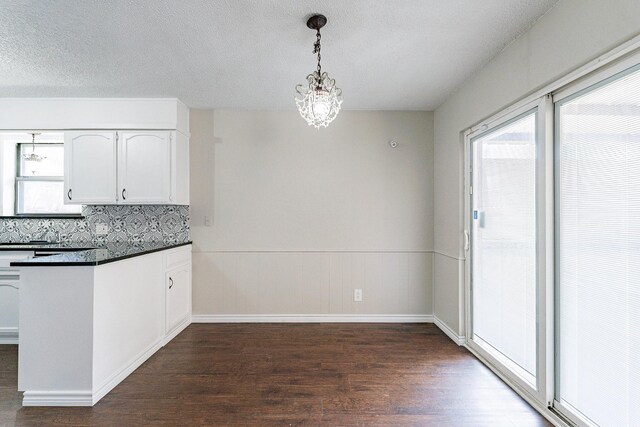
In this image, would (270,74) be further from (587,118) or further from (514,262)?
(514,262)

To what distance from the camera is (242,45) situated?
2.35 m

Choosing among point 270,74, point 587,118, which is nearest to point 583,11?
point 587,118

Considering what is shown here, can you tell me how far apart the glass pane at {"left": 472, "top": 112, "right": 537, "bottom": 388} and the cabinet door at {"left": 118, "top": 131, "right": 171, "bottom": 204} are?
10.4ft

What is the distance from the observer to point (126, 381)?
240 cm

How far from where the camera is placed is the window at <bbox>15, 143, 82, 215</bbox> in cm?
369

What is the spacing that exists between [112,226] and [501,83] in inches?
164

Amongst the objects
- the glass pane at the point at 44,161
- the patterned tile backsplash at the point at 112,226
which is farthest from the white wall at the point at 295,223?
the glass pane at the point at 44,161

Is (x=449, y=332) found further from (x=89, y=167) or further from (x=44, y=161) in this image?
(x=44, y=161)

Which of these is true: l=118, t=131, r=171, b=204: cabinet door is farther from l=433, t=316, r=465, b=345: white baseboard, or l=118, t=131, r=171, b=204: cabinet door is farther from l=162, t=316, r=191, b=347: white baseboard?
l=433, t=316, r=465, b=345: white baseboard

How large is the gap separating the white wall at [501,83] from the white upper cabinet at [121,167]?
295cm

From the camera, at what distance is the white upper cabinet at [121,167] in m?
3.39

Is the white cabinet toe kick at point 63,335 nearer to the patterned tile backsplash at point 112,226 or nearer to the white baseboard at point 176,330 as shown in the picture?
the white baseboard at point 176,330

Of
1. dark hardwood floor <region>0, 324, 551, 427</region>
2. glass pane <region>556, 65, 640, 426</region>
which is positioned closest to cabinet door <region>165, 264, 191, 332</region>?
dark hardwood floor <region>0, 324, 551, 427</region>

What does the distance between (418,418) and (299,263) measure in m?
2.10
